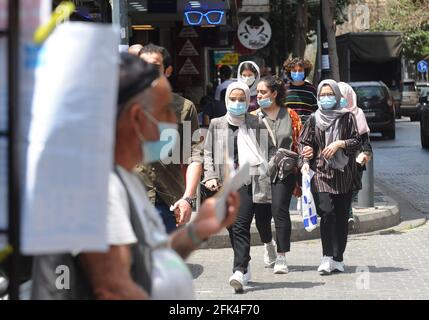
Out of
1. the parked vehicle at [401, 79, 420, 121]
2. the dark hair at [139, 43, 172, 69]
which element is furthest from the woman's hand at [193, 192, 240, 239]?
the parked vehicle at [401, 79, 420, 121]

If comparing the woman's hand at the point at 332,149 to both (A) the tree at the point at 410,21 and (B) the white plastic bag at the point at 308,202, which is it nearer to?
(B) the white plastic bag at the point at 308,202

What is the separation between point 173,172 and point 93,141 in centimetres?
389

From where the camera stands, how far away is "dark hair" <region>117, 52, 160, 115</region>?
279 cm

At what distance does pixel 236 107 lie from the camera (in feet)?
27.1

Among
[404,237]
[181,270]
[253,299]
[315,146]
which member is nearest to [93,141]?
[181,270]

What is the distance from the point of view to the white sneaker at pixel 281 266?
9109 mm

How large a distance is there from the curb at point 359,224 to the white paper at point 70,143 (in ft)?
25.9

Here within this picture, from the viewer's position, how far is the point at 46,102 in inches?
94.5

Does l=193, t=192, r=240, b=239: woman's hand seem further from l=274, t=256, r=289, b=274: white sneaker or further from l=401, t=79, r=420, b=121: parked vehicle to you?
l=401, t=79, r=420, b=121: parked vehicle

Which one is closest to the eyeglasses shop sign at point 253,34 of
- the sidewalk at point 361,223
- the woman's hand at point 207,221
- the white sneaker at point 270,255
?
the sidewalk at point 361,223

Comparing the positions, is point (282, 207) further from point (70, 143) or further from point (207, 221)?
point (70, 143)

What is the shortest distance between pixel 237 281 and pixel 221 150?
41.1 inches
